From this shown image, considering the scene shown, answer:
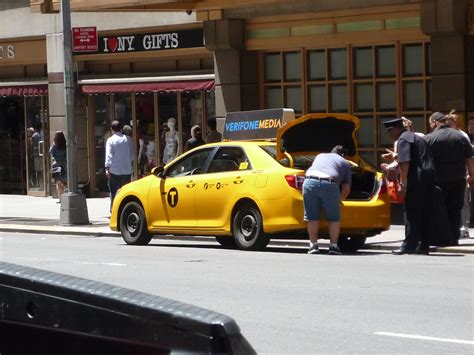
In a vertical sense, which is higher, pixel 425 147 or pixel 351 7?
pixel 351 7

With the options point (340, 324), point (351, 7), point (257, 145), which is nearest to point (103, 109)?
point (351, 7)

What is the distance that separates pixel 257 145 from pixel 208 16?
7658 mm

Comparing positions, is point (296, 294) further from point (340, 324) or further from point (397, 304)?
point (340, 324)

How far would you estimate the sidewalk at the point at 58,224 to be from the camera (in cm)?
1587

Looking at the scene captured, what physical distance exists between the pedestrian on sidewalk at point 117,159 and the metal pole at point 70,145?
2.51 feet

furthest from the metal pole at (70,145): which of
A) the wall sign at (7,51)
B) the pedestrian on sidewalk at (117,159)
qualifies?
the wall sign at (7,51)

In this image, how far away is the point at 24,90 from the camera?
28.1m

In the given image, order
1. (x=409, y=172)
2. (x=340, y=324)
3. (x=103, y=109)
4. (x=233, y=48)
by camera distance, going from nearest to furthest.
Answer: (x=340, y=324)
(x=409, y=172)
(x=233, y=48)
(x=103, y=109)

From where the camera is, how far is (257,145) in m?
15.7

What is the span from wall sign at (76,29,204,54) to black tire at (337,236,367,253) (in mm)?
9125

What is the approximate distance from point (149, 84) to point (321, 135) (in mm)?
9850

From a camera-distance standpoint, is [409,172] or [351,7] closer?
[409,172]

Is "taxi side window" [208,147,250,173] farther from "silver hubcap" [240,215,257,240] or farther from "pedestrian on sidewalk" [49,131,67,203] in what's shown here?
"pedestrian on sidewalk" [49,131,67,203]

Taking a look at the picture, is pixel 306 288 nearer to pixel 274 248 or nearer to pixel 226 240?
pixel 274 248
